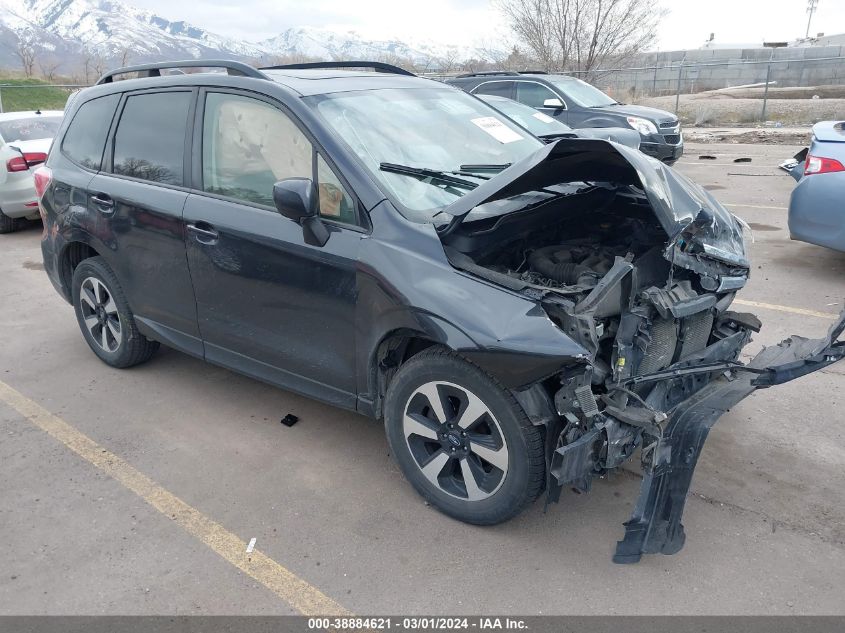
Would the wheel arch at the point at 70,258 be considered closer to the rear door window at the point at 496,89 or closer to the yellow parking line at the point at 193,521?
the yellow parking line at the point at 193,521

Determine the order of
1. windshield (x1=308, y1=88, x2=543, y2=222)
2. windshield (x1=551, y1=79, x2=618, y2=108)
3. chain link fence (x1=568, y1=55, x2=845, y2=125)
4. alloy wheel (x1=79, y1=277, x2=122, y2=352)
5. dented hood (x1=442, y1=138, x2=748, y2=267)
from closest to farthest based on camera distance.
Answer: dented hood (x1=442, y1=138, x2=748, y2=267), windshield (x1=308, y1=88, x2=543, y2=222), alloy wheel (x1=79, y1=277, x2=122, y2=352), windshield (x1=551, y1=79, x2=618, y2=108), chain link fence (x1=568, y1=55, x2=845, y2=125)

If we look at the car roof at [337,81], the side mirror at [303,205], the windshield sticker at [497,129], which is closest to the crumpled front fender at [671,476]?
the side mirror at [303,205]

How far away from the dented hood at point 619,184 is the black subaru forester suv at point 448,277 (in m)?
0.01

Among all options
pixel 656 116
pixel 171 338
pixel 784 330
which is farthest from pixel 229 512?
pixel 656 116

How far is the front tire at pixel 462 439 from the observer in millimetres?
2818

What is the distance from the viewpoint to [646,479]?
9.09 ft

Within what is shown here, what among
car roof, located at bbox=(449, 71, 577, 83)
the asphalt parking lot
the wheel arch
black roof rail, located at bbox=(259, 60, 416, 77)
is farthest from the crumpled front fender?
car roof, located at bbox=(449, 71, 577, 83)

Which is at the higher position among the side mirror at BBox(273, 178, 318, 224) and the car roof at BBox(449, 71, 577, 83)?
the car roof at BBox(449, 71, 577, 83)

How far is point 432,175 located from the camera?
3377 mm

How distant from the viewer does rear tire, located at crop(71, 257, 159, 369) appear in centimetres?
451

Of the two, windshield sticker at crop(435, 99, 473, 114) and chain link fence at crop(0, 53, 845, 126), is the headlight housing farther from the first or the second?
windshield sticker at crop(435, 99, 473, 114)

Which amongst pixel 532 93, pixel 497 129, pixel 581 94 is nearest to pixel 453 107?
pixel 497 129

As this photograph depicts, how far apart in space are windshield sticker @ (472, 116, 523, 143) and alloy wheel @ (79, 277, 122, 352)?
2627 millimetres
